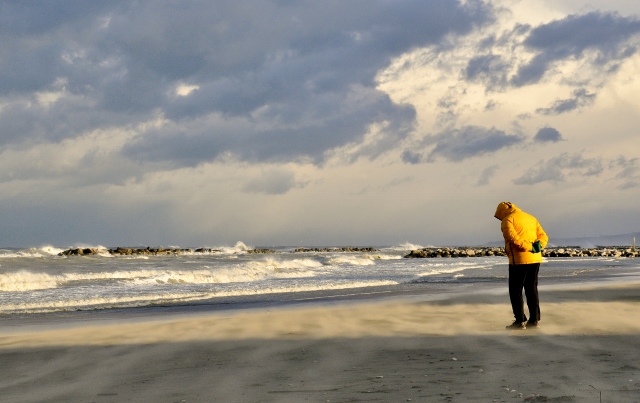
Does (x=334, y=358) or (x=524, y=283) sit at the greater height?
(x=524, y=283)

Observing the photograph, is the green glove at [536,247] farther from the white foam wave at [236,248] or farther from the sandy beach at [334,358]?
the white foam wave at [236,248]

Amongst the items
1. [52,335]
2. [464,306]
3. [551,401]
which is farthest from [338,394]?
[464,306]

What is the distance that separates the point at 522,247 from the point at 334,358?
450cm

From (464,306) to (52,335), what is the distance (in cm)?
804

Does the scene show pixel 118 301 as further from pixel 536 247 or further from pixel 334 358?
pixel 334 358

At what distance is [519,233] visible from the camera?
37.1ft

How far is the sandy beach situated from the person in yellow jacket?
0.62 meters

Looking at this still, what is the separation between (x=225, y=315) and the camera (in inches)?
567

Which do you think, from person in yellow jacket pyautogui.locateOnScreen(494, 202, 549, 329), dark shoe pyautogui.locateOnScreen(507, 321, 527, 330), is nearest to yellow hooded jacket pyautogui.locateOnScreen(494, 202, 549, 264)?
person in yellow jacket pyautogui.locateOnScreen(494, 202, 549, 329)

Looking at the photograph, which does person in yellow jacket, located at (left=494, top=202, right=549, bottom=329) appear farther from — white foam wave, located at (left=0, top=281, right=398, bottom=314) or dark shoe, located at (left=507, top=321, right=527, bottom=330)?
white foam wave, located at (left=0, top=281, right=398, bottom=314)

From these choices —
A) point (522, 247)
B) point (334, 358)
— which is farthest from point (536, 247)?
point (334, 358)

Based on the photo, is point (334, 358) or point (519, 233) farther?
point (519, 233)

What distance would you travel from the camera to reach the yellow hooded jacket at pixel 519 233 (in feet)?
37.1

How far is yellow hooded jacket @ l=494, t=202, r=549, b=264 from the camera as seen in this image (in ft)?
37.1
